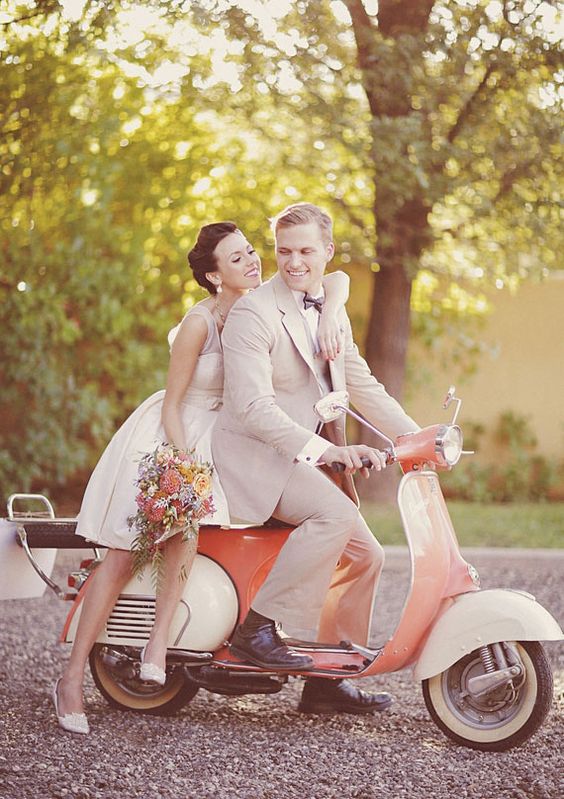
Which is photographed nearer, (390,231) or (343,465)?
(343,465)

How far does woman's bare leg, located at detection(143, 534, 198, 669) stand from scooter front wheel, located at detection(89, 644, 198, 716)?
28 centimetres

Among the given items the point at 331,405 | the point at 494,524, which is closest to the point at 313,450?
the point at 331,405

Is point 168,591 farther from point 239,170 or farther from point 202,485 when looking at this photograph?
point 239,170

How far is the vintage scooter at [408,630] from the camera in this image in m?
3.81

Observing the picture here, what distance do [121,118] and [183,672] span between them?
20.7ft

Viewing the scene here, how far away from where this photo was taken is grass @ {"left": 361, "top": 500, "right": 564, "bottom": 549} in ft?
27.2

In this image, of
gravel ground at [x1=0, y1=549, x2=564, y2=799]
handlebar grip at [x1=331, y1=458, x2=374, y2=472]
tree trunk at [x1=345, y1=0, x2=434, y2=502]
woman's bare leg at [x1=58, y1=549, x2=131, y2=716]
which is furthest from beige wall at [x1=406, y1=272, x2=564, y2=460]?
handlebar grip at [x1=331, y1=458, x2=374, y2=472]

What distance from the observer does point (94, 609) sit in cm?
415

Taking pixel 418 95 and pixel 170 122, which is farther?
pixel 170 122

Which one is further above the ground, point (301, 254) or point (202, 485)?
point (301, 254)

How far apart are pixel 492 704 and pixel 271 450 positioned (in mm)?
1073

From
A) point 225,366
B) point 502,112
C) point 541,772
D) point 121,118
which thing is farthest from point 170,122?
point 541,772

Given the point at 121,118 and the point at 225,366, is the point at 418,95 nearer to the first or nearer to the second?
the point at 121,118

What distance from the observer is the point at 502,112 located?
898 centimetres
